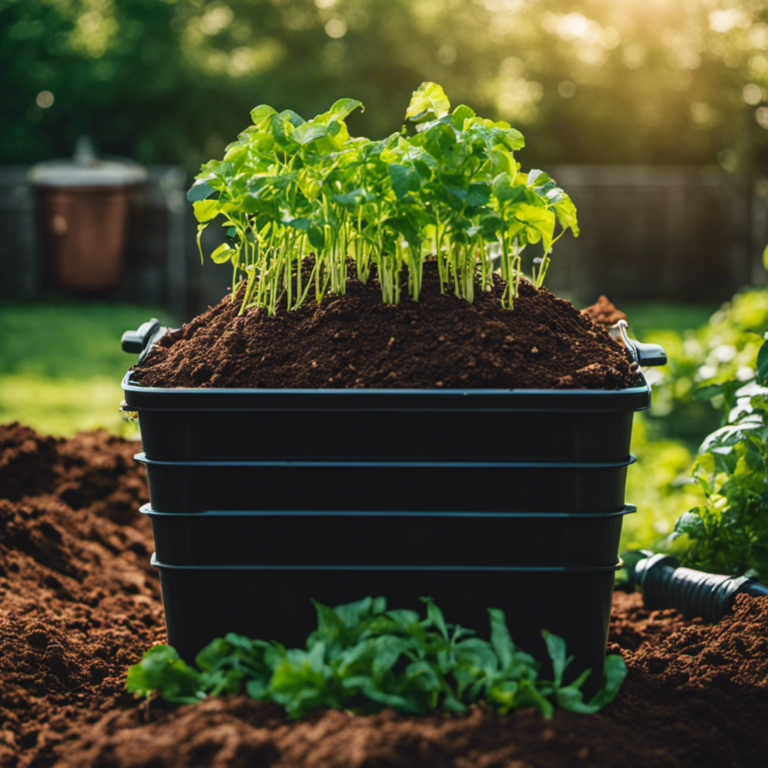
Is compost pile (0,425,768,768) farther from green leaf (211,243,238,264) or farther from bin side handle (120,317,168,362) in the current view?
green leaf (211,243,238,264)

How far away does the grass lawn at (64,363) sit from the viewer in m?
4.94

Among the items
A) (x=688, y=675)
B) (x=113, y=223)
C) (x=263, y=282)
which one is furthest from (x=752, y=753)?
(x=113, y=223)

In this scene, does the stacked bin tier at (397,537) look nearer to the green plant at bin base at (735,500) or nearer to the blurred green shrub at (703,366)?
the green plant at bin base at (735,500)

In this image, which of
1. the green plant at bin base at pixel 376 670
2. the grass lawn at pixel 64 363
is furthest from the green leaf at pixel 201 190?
the grass lawn at pixel 64 363

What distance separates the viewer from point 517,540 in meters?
1.71

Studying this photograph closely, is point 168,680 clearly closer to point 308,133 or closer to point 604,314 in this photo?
point 308,133

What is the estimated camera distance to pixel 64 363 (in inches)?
242

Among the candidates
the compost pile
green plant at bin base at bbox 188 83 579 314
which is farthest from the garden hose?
green plant at bin base at bbox 188 83 579 314

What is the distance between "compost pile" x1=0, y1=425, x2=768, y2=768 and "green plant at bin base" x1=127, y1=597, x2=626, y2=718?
0.13 ft

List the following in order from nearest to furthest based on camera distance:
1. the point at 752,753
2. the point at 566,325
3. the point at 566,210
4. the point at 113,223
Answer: the point at 752,753 → the point at 566,210 → the point at 566,325 → the point at 113,223

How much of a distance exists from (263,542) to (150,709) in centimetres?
35

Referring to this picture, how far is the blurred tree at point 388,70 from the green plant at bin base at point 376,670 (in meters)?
8.86

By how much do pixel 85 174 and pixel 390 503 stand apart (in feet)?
24.0

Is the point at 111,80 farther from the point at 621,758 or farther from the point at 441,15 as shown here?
the point at 621,758
